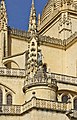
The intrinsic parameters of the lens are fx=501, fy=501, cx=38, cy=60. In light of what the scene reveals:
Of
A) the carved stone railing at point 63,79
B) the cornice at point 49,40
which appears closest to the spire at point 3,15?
the cornice at point 49,40

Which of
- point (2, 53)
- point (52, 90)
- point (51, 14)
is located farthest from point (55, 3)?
point (52, 90)

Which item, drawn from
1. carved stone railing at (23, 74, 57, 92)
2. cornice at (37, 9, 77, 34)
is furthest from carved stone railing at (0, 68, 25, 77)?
cornice at (37, 9, 77, 34)

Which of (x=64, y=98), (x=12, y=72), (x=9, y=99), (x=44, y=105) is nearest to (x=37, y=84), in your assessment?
(x=44, y=105)

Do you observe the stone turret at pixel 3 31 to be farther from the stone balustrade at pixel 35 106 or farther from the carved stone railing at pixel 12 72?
the stone balustrade at pixel 35 106

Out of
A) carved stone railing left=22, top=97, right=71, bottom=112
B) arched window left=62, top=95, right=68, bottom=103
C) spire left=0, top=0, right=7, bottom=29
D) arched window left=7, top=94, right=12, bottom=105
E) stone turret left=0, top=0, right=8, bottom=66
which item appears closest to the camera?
carved stone railing left=22, top=97, right=71, bottom=112

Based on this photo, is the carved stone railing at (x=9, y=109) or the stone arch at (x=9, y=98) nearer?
the carved stone railing at (x=9, y=109)

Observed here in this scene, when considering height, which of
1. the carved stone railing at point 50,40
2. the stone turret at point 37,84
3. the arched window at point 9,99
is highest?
the carved stone railing at point 50,40

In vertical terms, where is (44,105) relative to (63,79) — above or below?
below

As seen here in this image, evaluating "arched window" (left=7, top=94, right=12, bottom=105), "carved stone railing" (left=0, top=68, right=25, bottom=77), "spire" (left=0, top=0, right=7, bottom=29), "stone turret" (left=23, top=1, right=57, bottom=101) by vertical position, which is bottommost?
"arched window" (left=7, top=94, right=12, bottom=105)

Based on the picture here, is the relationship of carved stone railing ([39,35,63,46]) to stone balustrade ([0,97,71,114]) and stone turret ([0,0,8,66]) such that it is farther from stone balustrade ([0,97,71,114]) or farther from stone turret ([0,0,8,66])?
stone balustrade ([0,97,71,114])

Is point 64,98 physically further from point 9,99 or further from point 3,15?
point 3,15

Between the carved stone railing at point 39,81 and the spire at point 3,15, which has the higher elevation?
the spire at point 3,15

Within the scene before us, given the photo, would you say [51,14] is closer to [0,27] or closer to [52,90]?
[0,27]

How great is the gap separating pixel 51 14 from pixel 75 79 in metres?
18.0
